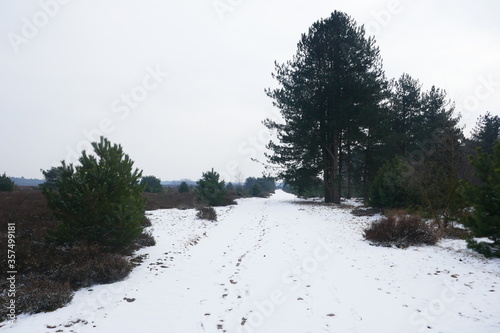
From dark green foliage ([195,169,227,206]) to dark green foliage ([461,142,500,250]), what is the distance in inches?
686

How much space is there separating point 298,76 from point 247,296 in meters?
21.0

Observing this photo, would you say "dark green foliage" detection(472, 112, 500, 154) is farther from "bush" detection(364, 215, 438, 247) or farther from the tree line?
"bush" detection(364, 215, 438, 247)

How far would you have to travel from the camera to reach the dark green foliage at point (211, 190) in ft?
71.3

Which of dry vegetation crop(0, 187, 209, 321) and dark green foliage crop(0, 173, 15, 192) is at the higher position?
dark green foliage crop(0, 173, 15, 192)

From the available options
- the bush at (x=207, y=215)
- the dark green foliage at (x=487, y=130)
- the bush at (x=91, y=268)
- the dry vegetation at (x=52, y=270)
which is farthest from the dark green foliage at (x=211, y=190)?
the dark green foliage at (x=487, y=130)

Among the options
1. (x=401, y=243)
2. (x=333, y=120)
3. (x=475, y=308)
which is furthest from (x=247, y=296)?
(x=333, y=120)

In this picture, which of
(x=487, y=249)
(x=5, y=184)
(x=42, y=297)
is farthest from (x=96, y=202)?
(x=5, y=184)

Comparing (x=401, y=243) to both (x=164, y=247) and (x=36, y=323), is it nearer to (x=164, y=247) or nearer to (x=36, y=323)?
(x=164, y=247)

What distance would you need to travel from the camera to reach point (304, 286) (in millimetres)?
5469

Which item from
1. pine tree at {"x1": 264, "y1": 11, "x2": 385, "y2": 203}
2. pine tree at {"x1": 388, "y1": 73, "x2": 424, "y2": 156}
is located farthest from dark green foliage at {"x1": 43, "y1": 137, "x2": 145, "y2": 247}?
pine tree at {"x1": 388, "y1": 73, "x2": 424, "y2": 156}

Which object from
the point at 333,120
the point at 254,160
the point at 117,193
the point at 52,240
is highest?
the point at 333,120

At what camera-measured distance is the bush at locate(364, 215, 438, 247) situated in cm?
845

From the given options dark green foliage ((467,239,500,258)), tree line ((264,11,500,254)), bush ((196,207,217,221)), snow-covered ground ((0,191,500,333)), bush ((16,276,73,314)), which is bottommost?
snow-covered ground ((0,191,500,333))

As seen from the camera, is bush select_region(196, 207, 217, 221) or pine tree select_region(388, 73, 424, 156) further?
pine tree select_region(388, 73, 424, 156)
